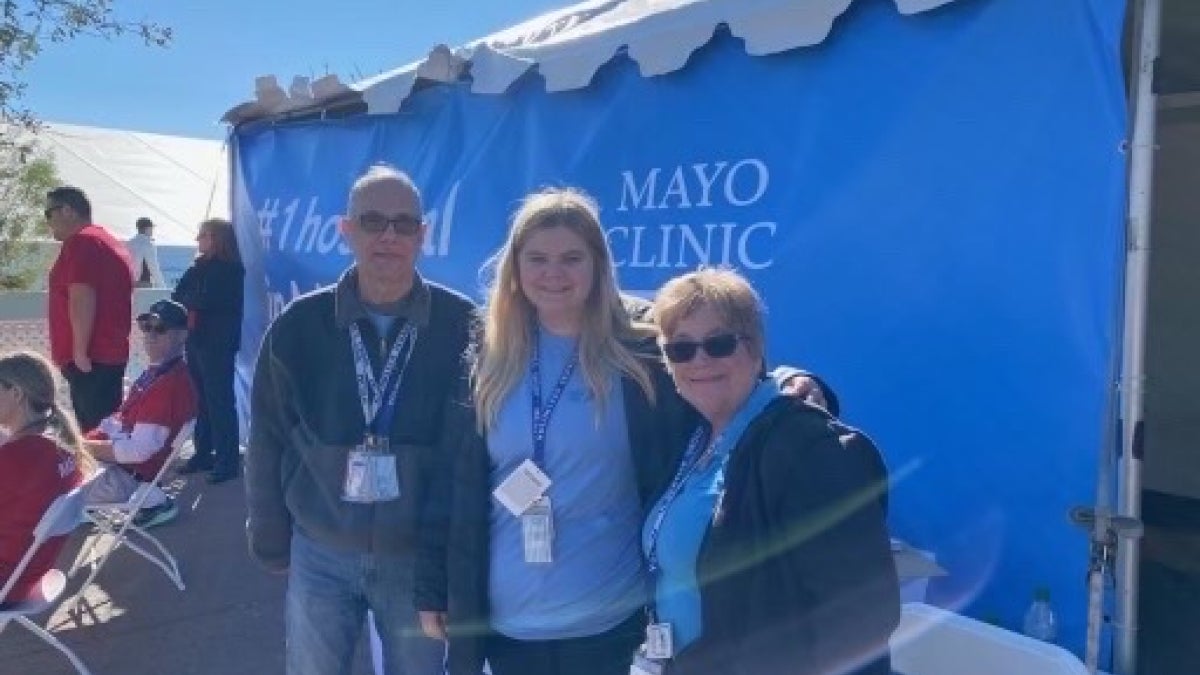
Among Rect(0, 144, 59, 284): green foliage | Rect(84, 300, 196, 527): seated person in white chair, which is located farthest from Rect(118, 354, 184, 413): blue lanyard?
Rect(0, 144, 59, 284): green foliage

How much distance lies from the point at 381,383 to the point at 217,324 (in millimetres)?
4746

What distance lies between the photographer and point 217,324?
21.7 ft

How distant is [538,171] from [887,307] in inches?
77.1

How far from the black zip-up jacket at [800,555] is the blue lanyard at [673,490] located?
16 cm

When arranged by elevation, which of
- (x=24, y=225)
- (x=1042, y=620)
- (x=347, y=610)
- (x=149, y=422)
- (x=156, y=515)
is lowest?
(x=156, y=515)

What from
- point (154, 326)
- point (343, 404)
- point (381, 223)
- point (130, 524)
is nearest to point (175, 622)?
point (130, 524)

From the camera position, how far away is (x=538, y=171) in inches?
182

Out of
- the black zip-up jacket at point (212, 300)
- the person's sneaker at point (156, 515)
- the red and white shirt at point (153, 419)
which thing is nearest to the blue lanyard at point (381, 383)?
the red and white shirt at point (153, 419)

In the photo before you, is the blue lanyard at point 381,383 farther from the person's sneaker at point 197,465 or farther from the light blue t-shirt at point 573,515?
the person's sneaker at point 197,465

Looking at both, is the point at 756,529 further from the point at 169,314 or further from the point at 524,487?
the point at 169,314

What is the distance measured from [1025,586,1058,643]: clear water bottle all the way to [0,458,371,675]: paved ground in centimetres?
223

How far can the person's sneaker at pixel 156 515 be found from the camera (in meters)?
5.53

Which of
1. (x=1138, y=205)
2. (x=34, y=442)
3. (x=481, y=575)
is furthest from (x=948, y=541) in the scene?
(x=34, y=442)

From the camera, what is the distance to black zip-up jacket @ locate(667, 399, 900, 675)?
4.76 ft
